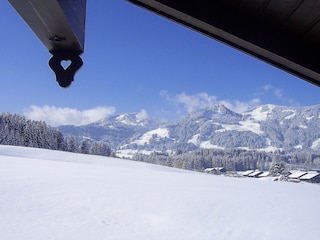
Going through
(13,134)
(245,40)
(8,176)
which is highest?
(13,134)

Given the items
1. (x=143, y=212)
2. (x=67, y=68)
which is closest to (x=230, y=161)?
(x=143, y=212)

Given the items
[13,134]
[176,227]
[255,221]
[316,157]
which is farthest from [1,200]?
[316,157]

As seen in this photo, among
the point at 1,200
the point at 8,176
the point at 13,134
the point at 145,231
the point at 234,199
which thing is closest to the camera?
the point at 145,231

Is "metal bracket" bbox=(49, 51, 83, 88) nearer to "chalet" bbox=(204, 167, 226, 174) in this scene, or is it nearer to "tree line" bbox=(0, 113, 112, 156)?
"tree line" bbox=(0, 113, 112, 156)

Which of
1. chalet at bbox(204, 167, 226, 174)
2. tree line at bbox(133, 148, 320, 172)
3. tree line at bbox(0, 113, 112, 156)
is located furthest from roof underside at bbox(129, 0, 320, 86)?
chalet at bbox(204, 167, 226, 174)

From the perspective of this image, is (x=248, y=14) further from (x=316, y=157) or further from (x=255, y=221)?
(x=316, y=157)

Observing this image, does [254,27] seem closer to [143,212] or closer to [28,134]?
[143,212]

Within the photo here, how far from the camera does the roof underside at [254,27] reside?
3.76 feet

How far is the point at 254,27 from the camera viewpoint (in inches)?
46.6

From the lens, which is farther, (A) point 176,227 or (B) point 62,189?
(B) point 62,189

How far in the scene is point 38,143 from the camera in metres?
39.2

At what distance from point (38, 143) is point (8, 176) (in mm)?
30958

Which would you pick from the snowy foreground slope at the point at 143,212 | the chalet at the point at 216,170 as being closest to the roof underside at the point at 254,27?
the snowy foreground slope at the point at 143,212

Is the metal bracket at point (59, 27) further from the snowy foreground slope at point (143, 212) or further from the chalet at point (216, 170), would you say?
the chalet at point (216, 170)
